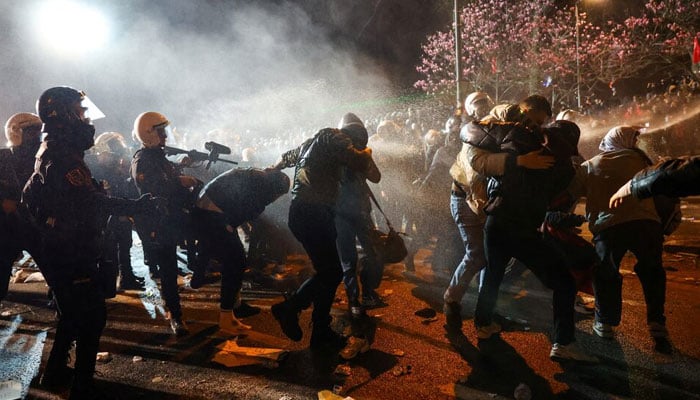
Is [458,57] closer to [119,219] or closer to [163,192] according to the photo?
[119,219]

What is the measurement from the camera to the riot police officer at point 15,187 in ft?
12.7

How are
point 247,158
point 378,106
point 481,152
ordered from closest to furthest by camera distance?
1. point 481,152
2. point 247,158
3. point 378,106

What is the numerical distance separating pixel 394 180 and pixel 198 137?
444 inches

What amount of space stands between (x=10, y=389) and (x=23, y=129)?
267 cm

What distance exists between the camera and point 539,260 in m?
3.33

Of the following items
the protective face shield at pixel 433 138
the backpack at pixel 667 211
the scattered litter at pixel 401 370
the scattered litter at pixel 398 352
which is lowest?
the scattered litter at pixel 401 370

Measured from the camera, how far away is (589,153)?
1335 cm

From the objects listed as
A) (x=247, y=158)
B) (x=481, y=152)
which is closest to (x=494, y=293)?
(x=481, y=152)

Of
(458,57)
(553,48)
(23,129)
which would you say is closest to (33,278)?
(23,129)

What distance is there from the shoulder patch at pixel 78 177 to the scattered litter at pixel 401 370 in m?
2.68

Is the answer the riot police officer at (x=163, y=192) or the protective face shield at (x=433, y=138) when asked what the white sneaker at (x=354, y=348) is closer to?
the riot police officer at (x=163, y=192)

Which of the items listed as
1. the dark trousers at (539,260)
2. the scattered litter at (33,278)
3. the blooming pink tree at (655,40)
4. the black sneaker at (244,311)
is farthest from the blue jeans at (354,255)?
the blooming pink tree at (655,40)

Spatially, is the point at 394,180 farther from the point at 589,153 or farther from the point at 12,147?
the point at 589,153

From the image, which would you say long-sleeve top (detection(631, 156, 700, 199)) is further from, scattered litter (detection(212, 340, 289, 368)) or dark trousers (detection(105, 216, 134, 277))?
dark trousers (detection(105, 216, 134, 277))
